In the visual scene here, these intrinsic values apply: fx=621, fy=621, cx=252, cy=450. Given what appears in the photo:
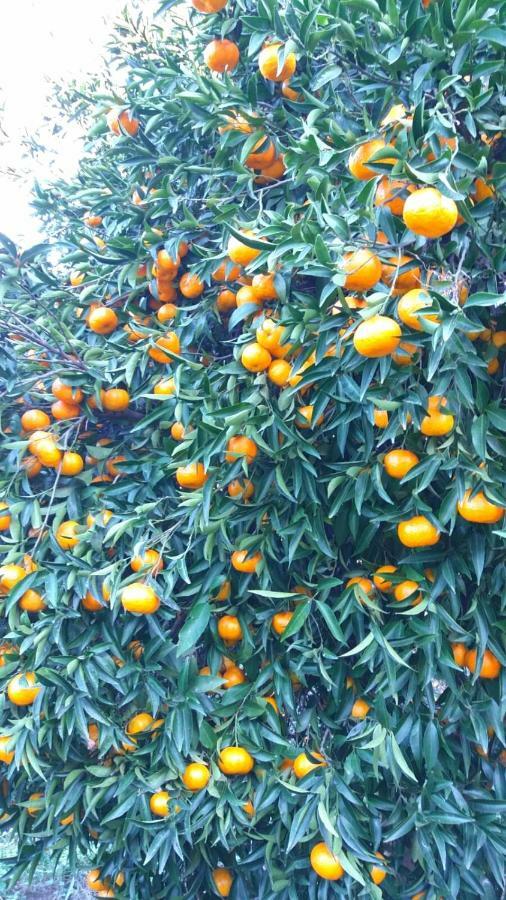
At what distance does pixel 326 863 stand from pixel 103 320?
1545mm

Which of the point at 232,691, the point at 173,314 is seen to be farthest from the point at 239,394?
the point at 232,691

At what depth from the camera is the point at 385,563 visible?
1622 millimetres

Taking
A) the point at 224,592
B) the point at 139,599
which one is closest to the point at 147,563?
the point at 139,599

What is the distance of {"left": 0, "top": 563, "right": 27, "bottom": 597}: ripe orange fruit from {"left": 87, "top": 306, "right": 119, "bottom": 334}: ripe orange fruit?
0.75 meters

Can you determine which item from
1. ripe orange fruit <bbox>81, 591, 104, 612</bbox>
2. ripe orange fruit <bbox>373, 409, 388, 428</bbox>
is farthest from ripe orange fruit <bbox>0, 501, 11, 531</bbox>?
ripe orange fruit <bbox>373, 409, 388, 428</bbox>

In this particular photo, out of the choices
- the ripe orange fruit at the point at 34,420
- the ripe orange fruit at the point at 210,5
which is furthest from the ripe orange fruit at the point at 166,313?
the ripe orange fruit at the point at 210,5

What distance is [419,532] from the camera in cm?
131

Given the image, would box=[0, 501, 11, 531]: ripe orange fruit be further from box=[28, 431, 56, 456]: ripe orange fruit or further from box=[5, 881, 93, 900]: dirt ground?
box=[5, 881, 93, 900]: dirt ground

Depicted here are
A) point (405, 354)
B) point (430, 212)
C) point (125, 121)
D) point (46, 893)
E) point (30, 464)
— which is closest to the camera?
point (430, 212)

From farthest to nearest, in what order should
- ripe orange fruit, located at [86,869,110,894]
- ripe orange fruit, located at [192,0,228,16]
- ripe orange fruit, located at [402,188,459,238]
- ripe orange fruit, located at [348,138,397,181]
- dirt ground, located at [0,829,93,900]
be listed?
dirt ground, located at [0,829,93,900]
ripe orange fruit, located at [86,869,110,894]
ripe orange fruit, located at [192,0,228,16]
ripe orange fruit, located at [348,138,397,181]
ripe orange fruit, located at [402,188,459,238]

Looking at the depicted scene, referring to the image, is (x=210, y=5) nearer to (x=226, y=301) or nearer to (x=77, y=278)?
(x=226, y=301)

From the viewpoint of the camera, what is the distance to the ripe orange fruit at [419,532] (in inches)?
51.6

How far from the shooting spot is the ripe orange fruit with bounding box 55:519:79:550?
66.9 inches

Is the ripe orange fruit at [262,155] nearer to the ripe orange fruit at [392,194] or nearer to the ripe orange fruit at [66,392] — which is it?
the ripe orange fruit at [392,194]
